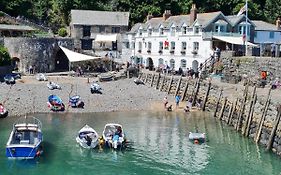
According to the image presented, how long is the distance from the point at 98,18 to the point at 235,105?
157 feet

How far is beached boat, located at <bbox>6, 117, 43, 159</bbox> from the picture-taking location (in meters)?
31.3

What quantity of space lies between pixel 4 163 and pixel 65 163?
4248 mm

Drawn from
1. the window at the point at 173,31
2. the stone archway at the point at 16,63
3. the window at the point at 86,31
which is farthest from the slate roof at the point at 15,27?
the window at the point at 173,31

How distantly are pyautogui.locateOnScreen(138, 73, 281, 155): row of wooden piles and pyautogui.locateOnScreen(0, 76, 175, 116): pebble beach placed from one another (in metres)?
2.14

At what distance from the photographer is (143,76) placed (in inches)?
2474

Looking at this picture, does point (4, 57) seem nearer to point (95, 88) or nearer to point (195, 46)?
point (95, 88)

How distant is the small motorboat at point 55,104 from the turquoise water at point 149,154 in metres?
2.80

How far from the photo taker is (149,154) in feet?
111

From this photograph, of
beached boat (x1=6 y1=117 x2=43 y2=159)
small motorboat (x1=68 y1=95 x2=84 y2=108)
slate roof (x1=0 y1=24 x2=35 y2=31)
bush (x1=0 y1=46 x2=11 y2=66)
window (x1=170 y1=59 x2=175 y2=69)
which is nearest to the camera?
beached boat (x1=6 y1=117 x2=43 y2=159)

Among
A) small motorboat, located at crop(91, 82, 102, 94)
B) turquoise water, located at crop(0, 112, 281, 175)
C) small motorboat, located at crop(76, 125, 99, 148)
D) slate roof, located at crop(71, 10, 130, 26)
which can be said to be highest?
slate roof, located at crop(71, 10, 130, 26)

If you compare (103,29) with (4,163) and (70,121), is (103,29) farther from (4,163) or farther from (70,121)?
(4,163)

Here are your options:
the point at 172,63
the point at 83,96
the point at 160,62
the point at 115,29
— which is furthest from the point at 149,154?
the point at 115,29

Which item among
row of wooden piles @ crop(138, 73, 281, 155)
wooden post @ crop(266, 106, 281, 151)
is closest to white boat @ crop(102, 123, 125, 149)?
row of wooden piles @ crop(138, 73, 281, 155)

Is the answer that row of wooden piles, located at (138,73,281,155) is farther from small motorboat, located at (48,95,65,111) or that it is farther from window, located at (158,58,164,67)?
small motorboat, located at (48,95,65,111)
